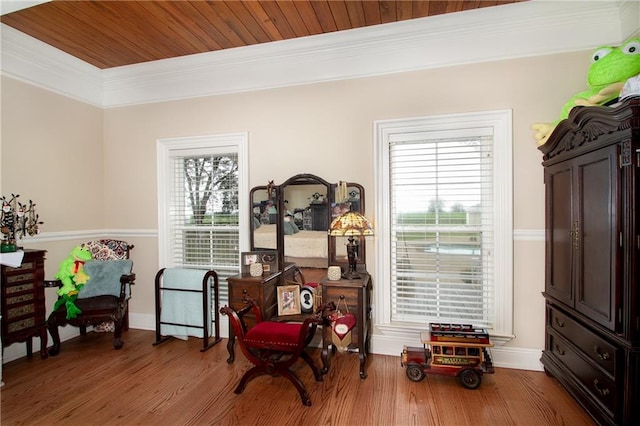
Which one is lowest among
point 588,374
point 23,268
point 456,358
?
point 456,358

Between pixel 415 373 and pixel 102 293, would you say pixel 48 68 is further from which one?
pixel 415 373

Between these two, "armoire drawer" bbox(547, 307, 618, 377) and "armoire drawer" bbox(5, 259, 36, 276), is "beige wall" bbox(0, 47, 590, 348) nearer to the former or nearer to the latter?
"armoire drawer" bbox(547, 307, 618, 377)

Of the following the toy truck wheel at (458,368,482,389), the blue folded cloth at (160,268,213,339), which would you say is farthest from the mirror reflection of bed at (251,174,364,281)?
the toy truck wheel at (458,368,482,389)

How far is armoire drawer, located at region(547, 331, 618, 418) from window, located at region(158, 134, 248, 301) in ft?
9.29

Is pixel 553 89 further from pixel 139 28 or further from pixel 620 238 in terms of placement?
pixel 139 28

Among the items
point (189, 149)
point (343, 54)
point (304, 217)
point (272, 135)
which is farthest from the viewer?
point (189, 149)

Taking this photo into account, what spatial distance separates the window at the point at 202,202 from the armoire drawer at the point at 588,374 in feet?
9.29

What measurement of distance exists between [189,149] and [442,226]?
277cm

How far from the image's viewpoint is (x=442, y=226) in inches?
107

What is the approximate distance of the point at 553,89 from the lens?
8.08ft

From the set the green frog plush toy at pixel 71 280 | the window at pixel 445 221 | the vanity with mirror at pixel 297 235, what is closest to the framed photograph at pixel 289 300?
the vanity with mirror at pixel 297 235

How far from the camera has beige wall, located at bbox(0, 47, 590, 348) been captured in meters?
2.53

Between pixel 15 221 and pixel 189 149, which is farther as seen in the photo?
pixel 189 149

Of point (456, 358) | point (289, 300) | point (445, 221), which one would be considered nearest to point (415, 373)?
point (456, 358)
